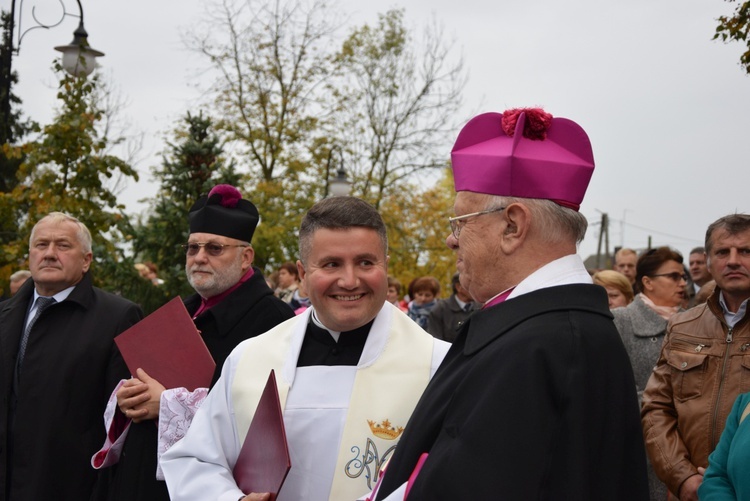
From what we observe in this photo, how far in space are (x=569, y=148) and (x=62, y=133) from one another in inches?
297

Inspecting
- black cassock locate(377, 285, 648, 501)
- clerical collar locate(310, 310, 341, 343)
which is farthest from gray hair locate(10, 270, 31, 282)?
black cassock locate(377, 285, 648, 501)

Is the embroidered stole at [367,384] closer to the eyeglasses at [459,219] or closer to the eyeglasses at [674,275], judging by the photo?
the eyeglasses at [459,219]

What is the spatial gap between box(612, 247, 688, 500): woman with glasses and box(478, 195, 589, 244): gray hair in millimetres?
3830

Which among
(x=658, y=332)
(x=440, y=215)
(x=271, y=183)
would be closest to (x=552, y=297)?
(x=658, y=332)

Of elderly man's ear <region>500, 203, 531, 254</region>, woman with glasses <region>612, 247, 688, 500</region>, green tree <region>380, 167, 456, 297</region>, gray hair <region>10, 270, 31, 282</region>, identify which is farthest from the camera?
green tree <region>380, 167, 456, 297</region>

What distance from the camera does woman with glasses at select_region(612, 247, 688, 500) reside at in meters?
6.04

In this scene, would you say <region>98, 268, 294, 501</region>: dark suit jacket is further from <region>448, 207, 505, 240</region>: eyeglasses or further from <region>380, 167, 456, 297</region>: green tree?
<region>380, 167, 456, 297</region>: green tree

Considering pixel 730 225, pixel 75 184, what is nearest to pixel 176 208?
pixel 75 184

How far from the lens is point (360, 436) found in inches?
123

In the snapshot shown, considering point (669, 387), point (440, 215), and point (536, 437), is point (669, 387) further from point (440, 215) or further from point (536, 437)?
point (440, 215)

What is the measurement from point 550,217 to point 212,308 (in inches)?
112

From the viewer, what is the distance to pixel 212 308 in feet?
15.9

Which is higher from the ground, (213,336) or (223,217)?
(223,217)

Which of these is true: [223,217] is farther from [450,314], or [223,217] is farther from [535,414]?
[450,314]
